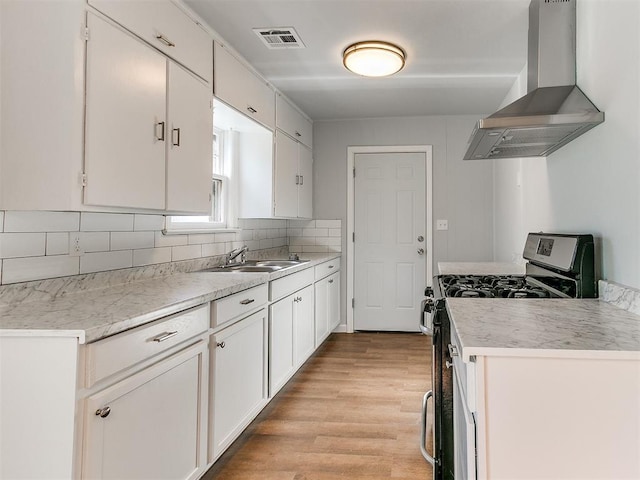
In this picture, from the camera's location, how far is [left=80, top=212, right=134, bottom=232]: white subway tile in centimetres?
200

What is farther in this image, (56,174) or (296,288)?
(296,288)

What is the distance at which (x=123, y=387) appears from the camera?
1.38 m

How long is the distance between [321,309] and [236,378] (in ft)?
6.34

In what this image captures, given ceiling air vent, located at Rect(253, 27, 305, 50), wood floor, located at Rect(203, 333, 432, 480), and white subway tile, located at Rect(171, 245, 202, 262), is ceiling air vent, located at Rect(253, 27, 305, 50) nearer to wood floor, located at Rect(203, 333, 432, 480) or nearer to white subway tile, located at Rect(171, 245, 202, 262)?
white subway tile, located at Rect(171, 245, 202, 262)

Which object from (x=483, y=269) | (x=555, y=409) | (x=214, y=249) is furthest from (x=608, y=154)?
(x=214, y=249)

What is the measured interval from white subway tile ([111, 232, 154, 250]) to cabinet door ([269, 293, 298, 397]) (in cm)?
81

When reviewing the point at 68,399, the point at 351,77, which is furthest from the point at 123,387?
the point at 351,77

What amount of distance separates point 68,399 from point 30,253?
77 cm

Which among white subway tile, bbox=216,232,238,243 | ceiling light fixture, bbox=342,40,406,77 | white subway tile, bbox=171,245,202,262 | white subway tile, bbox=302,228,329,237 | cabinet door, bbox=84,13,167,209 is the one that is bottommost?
white subway tile, bbox=171,245,202,262

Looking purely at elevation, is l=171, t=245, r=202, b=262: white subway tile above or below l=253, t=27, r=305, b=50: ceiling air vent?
below

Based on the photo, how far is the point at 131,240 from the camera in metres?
2.31

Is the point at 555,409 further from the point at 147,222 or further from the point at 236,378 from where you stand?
the point at 147,222

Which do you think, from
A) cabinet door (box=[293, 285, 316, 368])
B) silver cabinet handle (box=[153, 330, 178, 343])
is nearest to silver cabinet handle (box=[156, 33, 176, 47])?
silver cabinet handle (box=[153, 330, 178, 343])

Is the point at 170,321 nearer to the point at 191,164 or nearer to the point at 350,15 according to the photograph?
the point at 191,164
